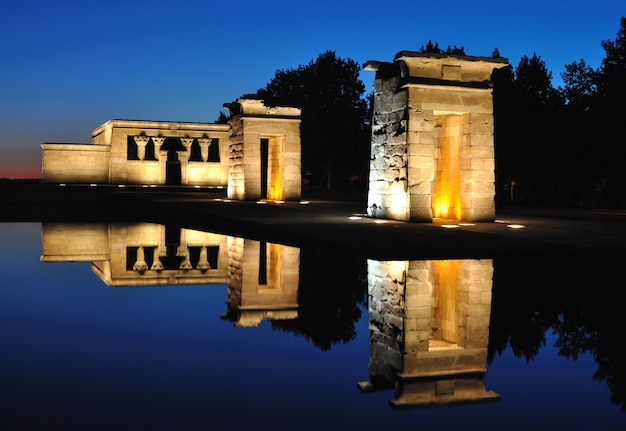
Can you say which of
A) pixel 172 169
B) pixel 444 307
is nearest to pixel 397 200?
pixel 444 307

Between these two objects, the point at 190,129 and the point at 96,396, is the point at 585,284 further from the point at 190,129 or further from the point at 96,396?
the point at 190,129

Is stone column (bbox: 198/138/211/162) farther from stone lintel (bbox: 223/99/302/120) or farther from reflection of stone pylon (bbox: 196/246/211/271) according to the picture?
reflection of stone pylon (bbox: 196/246/211/271)

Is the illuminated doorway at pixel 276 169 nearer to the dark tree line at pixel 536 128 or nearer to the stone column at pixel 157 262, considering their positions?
the dark tree line at pixel 536 128

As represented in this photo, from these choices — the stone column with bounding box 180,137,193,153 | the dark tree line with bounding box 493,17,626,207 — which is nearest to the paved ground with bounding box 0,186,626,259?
the dark tree line with bounding box 493,17,626,207

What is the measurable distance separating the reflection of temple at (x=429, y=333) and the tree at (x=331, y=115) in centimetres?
4540

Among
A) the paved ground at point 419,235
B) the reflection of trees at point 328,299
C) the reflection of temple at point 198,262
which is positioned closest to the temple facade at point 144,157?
the paved ground at point 419,235

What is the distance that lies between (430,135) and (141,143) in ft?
114

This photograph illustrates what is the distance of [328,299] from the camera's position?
750 cm

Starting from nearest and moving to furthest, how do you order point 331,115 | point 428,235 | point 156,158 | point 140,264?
point 140,264 → point 428,235 → point 156,158 → point 331,115

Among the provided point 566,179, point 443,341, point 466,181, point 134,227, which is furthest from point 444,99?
point 566,179

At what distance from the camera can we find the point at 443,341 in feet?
18.3

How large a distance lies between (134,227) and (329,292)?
38.7 ft

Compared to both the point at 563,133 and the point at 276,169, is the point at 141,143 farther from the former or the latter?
the point at 563,133

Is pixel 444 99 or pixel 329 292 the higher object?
pixel 444 99
